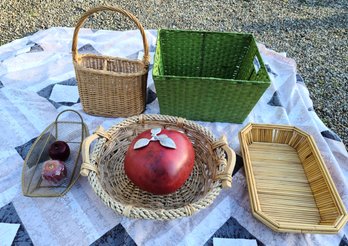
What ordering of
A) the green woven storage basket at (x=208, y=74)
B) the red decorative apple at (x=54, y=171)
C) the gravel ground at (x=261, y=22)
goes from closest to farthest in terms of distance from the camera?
the red decorative apple at (x=54, y=171) < the green woven storage basket at (x=208, y=74) < the gravel ground at (x=261, y=22)

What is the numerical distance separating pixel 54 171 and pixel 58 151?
0.26ft

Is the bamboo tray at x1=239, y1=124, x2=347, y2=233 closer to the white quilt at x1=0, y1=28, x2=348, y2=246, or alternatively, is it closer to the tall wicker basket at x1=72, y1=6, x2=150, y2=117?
the white quilt at x1=0, y1=28, x2=348, y2=246

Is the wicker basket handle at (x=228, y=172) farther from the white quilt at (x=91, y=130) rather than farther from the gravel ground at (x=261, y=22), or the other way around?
the gravel ground at (x=261, y=22)

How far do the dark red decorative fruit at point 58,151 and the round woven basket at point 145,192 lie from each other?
5.1 inches

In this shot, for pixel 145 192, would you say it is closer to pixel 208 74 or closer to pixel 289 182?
pixel 289 182

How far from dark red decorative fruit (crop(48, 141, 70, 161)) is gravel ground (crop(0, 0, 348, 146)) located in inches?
40.2

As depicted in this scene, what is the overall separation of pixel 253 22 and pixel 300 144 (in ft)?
3.96

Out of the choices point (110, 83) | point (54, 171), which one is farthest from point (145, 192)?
point (110, 83)

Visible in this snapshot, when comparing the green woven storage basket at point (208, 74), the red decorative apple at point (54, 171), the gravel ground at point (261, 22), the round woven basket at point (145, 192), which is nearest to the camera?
the round woven basket at point (145, 192)

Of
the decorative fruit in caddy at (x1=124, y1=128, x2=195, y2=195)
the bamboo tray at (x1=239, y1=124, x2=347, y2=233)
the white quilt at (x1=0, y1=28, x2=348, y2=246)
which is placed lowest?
the white quilt at (x1=0, y1=28, x2=348, y2=246)

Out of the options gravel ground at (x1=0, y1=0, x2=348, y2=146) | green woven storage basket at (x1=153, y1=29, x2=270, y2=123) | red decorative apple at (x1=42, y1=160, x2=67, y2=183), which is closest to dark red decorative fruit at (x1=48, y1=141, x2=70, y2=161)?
red decorative apple at (x1=42, y1=160, x2=67, y2=183)

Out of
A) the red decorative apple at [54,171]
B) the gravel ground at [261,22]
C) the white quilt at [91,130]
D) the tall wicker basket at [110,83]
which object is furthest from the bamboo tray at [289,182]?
the gravel ground at [261,22]

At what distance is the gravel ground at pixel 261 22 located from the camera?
153cm

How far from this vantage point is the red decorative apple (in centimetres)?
73
